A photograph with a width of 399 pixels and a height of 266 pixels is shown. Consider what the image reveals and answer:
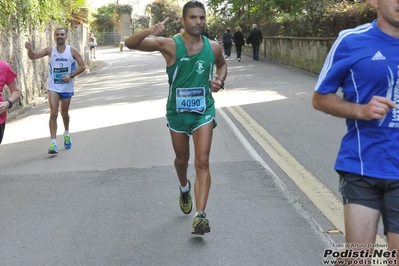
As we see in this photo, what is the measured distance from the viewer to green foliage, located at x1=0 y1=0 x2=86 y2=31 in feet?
55.2

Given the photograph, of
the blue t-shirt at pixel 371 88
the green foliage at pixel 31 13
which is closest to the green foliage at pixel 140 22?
the green foliage at pixel 31 13

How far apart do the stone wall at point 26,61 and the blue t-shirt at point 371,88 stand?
13125 mm

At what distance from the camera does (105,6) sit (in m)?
107

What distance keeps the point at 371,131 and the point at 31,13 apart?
17408 mm

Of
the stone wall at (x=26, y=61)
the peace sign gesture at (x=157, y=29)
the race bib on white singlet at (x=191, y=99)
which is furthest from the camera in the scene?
the stone wall at (x=26, y=61)

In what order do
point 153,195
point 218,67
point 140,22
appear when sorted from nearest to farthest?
point 218,67, point 153,195, point 140,22

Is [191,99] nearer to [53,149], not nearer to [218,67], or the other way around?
[218,67]

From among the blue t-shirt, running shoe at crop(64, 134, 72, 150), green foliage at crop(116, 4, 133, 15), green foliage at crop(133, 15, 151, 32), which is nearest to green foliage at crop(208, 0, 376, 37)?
running shoe at crop(64, 134, 72, 150)

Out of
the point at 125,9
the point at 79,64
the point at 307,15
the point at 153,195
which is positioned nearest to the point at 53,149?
the point at 79,64

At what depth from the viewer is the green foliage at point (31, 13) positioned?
16.8 m

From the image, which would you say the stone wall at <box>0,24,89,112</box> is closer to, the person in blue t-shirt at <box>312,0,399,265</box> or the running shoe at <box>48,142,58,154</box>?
the running shoe at <box>48,142,58,154</box>

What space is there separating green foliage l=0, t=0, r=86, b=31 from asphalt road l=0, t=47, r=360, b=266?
10.7 ft

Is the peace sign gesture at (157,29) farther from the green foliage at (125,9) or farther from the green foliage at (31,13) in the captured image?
the green foliage at (125,9)

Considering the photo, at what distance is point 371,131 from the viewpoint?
346 cm
